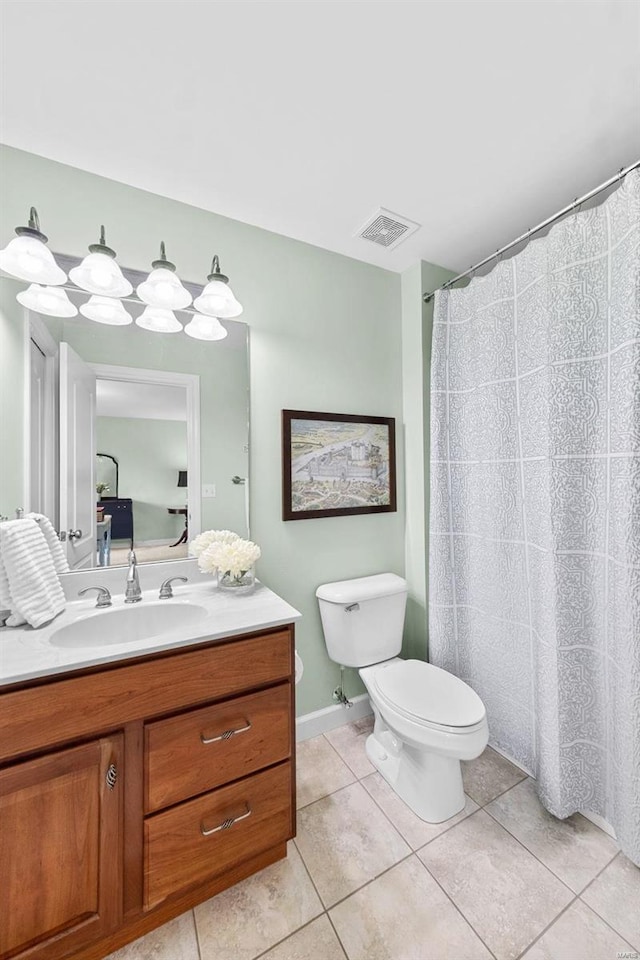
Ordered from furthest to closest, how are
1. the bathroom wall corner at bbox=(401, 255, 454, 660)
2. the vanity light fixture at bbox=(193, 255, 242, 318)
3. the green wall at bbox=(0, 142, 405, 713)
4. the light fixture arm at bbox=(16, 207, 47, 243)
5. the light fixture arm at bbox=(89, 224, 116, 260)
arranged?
the bathroom wall corner at bbox=(401, 255, 454, 660) → the vanity light fixture at bbox=(193, 255, 242, 318) → the green wall at bbox=(0, 142, 405, 713) → the light fixture arm at bbox=(89, 224, 116, 260) → the light fixture arm at bbox=(16, 207, 47, 243)

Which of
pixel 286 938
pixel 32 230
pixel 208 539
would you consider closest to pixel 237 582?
pixel 208 539

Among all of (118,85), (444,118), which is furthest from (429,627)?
(118,85)

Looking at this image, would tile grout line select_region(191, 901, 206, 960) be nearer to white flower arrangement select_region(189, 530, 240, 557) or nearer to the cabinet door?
the cabinet door

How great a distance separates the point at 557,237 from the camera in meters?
1.37

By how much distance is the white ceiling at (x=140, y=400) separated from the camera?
1435 millimetres

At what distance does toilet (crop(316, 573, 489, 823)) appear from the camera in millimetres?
1312

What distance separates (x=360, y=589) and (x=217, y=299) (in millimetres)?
1380

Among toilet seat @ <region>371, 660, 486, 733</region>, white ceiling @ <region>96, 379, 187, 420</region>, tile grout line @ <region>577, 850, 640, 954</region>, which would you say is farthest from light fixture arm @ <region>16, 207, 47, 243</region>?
tile grout line @ <region>577, 850, 640, 954</region>

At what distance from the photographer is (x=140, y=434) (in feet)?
4.89

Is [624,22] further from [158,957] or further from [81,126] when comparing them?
[158,957]

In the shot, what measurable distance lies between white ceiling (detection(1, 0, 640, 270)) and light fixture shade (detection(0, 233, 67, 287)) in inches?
15.6

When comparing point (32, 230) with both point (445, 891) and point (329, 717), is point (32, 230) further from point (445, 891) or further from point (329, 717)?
point (445, 891)

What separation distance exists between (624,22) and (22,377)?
199cm

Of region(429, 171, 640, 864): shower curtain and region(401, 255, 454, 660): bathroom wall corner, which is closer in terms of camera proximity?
region(429, 171, 640, 864): shower curtain
